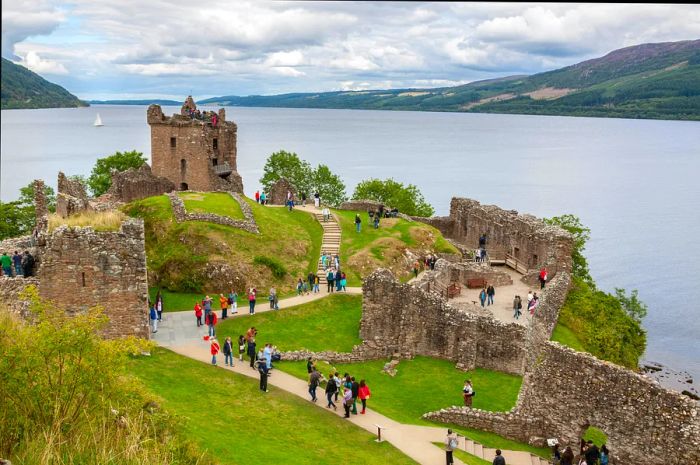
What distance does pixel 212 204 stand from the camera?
43.4m

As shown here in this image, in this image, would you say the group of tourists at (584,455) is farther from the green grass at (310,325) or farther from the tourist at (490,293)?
the tourist at (490,293)

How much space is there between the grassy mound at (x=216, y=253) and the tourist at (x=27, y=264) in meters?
8.68

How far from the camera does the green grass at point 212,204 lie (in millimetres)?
41844

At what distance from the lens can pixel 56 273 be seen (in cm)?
2650

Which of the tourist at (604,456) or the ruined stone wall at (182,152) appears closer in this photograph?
the tourist at (604,456)

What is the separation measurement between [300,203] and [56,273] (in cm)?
3022

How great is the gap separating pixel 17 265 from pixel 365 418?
1685 cm

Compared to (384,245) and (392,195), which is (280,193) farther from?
(384,245)

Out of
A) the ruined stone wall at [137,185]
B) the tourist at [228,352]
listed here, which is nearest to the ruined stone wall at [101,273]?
the tourist at [228,352]

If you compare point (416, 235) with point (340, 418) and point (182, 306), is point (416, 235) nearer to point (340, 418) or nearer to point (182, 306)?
point (182, 306)

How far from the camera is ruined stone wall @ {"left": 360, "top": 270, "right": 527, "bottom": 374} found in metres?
30.5

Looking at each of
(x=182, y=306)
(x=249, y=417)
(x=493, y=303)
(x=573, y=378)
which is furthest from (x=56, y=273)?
(x=493, y=303)

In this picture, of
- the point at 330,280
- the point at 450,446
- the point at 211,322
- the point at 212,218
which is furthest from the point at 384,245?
the point at 450,446

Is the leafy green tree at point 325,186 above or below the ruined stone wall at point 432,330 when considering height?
above
